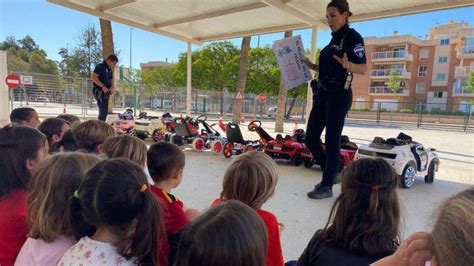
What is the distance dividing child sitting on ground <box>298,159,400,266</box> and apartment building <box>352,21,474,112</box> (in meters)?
42.0

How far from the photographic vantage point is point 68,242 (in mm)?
1458

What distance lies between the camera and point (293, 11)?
5.97m

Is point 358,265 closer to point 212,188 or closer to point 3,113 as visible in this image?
point 212,188

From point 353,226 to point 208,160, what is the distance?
15.5 ft

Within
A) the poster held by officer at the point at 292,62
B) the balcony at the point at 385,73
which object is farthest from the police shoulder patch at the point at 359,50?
the balcony at the point at 385,73

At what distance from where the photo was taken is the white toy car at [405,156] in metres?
4.20

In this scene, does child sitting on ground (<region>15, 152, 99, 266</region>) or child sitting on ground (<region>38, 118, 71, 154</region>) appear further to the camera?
child sitting on ground (<region>38, 118, 71, 154</region>)

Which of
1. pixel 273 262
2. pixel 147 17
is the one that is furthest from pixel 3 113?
pixel 273 262

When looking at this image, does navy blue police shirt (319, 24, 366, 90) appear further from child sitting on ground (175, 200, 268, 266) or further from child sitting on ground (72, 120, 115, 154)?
child sitting on ground (175, 200, 268, 266)

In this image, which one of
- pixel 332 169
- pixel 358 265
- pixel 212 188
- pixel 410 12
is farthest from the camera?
pixel 410 12

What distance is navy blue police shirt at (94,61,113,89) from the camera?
20.1 ft

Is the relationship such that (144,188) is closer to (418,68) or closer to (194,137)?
(194,137)

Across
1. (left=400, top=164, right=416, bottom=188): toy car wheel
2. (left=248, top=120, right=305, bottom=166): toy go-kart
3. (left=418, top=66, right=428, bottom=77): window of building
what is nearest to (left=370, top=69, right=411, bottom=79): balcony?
(left=418, top=66, right=428, bottom=77): window of building

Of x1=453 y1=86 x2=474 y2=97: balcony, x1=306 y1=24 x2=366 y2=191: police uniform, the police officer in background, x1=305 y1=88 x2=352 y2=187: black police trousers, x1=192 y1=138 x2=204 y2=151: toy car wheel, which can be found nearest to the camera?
x1=306 y1=24 x2=366 y2=191: police uniform
